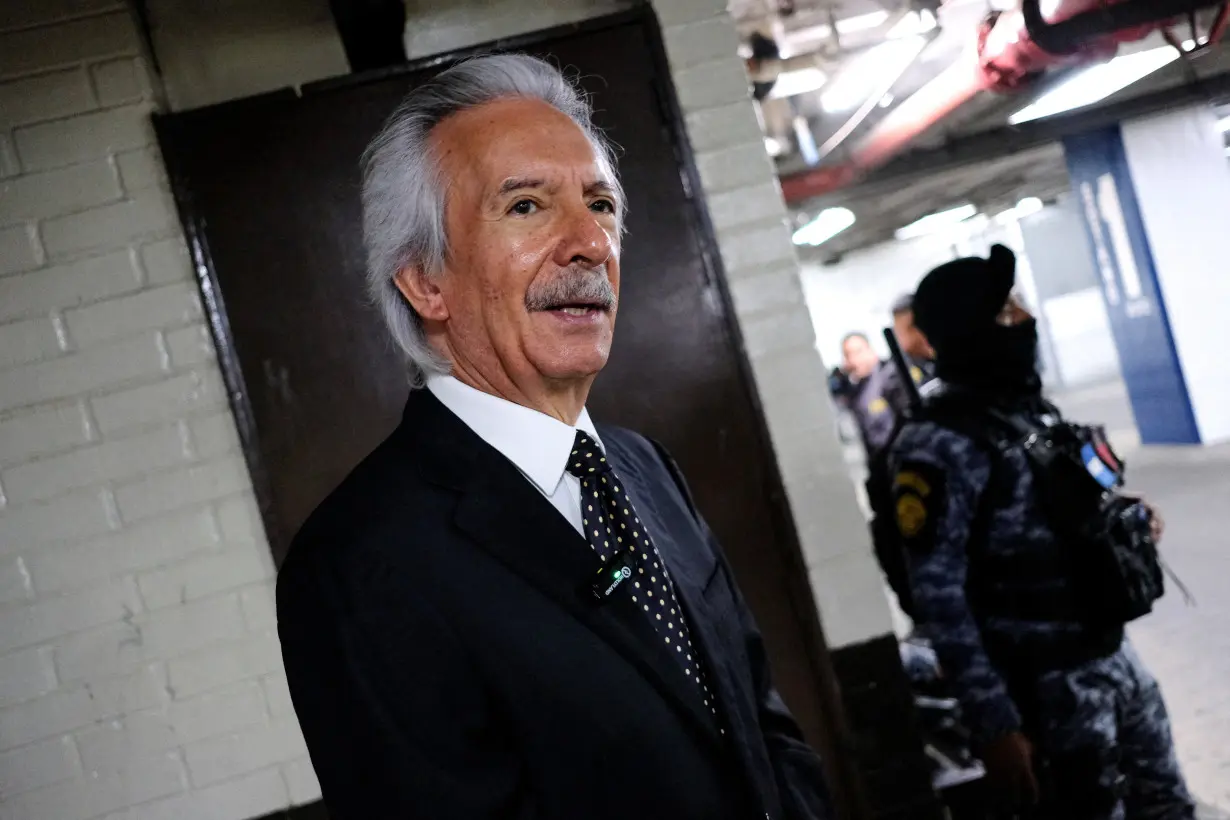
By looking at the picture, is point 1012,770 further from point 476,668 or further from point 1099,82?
point 1099,82

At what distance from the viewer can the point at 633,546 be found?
1100 mm

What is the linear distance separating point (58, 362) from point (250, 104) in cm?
76

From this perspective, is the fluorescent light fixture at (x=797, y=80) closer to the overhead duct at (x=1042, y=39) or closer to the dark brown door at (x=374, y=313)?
the overhead duct at (x=1042, y=39)

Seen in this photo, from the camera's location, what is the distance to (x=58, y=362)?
1887 mm

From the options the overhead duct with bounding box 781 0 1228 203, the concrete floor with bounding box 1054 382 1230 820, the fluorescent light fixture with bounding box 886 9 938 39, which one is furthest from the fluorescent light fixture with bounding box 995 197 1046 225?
the fluorescent light fixture with bounding box 886 9 938 39

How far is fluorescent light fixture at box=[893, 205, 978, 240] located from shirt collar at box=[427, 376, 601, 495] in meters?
12.7

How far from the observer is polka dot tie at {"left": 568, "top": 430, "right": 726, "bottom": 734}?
3.52 feet

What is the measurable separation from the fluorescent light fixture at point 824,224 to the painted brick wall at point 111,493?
7.50m

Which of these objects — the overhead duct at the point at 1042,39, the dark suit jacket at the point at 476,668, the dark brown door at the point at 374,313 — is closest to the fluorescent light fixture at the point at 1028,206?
the overhead duct at the point at 1042,39

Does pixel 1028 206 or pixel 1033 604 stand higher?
pixel 1028 206

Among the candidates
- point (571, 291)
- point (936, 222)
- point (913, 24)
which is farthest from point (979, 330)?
point (936, 222)

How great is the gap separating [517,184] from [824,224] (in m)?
9.07

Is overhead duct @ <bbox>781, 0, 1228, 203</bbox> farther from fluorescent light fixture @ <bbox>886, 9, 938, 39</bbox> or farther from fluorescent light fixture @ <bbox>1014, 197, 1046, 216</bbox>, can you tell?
fluorescent light fixture @ <bbox>1014, 197, 1046, 216</bbox>

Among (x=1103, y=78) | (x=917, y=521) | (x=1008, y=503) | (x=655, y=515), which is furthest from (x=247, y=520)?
(x=1103, y=78)
